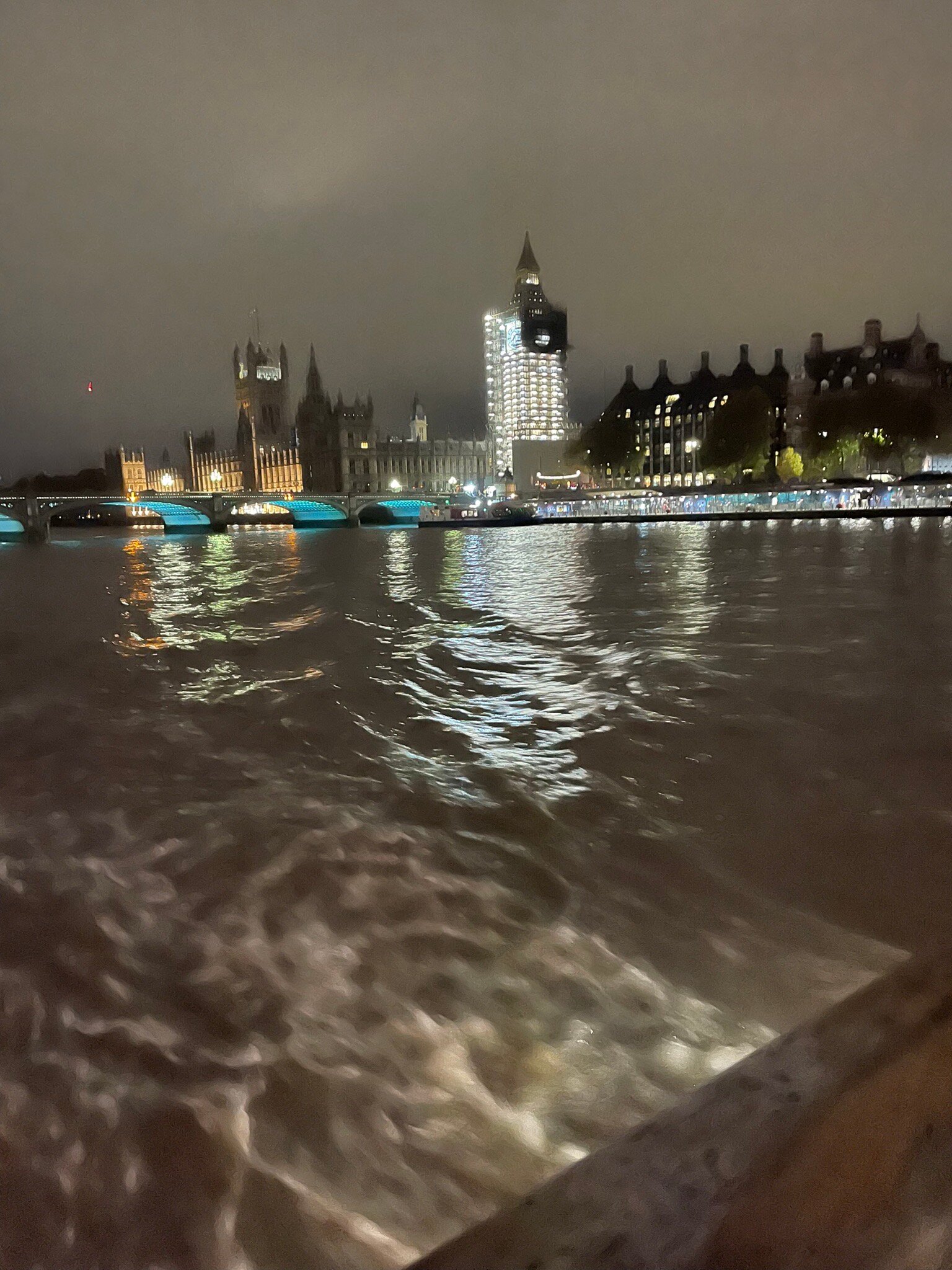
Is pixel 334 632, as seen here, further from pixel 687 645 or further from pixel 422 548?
pixel 422 548

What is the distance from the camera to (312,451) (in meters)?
109

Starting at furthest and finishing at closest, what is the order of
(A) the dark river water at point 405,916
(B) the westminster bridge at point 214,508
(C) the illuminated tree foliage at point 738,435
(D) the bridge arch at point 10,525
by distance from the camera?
(C) the illuminated tree foliage at point 738,435
(B) the westminster bridge at point 214,508
(D) the bridge arch at point 10,525
(A) the dark river water at point 405,916

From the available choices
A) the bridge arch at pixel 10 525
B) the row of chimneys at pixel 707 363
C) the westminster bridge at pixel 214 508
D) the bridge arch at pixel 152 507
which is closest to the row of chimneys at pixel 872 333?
the row of chimneys at pixel 707 363

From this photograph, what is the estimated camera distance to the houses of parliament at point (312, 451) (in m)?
106

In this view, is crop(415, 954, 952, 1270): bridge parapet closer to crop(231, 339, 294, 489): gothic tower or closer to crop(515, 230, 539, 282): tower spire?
crop(231, 339, 294, 489): gothic tower

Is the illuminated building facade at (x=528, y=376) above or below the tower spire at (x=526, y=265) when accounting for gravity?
below

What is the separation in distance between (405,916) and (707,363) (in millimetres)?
98170

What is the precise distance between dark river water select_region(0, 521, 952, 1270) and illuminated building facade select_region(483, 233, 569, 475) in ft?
387

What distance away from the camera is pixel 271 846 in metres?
3.25

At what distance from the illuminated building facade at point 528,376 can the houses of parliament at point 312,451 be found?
46.4ft

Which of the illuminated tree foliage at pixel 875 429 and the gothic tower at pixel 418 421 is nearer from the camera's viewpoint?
the illuminated tree foliage at pixel 875 429

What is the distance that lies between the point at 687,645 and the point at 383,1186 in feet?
20.9

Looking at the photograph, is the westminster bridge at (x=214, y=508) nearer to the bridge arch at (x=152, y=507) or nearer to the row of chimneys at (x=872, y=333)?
the bridge arch at (x=152, y=507)

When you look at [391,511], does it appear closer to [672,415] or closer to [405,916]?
[672,415]
